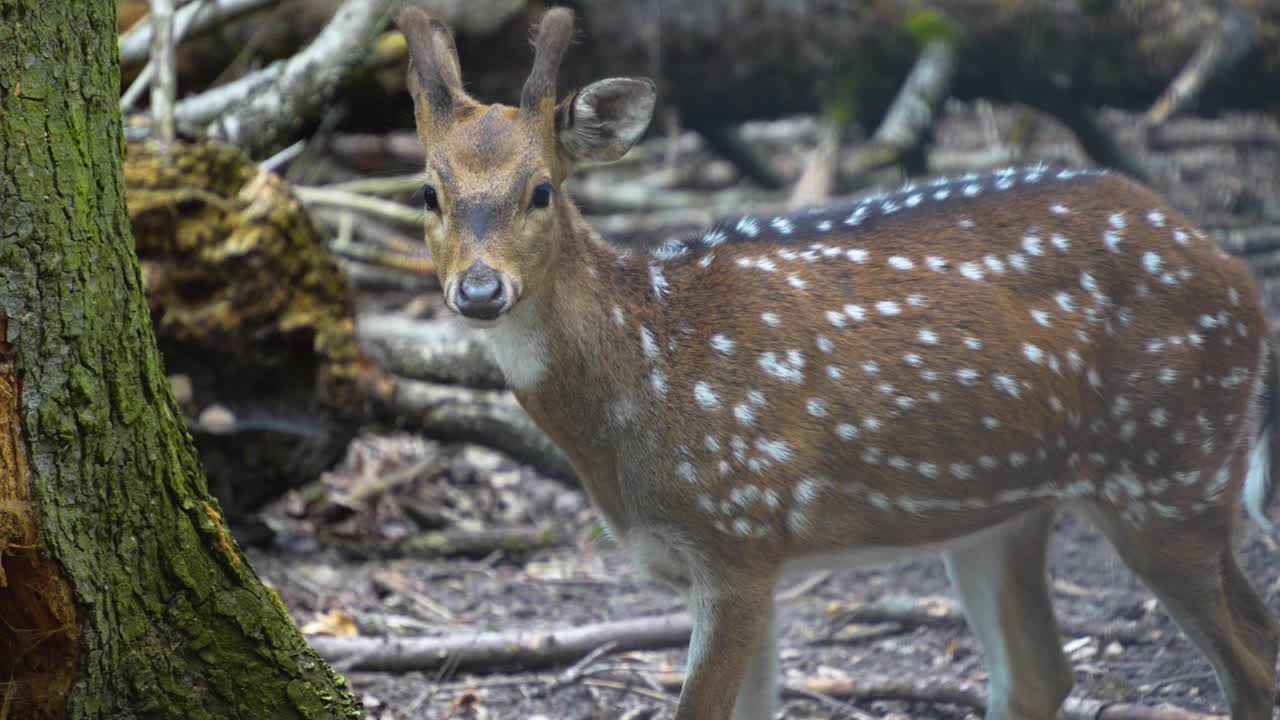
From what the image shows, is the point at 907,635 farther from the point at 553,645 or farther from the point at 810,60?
the point at 810,60

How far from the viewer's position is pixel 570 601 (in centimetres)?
605

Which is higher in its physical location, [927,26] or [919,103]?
[927,26]

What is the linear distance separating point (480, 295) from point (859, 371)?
122cm

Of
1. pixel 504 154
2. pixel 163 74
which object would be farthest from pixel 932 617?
pixel 163 74

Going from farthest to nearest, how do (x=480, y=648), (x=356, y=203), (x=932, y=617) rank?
(x=356, y=203), (x=932, y=617), (x=480, y=648)

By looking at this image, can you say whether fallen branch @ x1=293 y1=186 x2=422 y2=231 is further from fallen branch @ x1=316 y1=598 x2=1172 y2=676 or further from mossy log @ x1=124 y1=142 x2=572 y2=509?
fallen branch @ x1=316 y1=598 x2=1172 y2=676

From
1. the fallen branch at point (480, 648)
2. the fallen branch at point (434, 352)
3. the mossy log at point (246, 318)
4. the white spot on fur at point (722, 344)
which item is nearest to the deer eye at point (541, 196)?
the white spot on fur at point (722, 344)

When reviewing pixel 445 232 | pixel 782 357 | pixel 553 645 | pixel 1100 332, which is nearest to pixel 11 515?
pixel 445 232

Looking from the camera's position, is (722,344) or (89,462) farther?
(722,344)

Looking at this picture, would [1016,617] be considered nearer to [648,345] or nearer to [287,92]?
[648,345]

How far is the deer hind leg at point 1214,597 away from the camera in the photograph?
4281 mm

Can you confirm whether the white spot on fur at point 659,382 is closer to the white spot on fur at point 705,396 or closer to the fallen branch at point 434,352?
the white spot on fur at point 705,396

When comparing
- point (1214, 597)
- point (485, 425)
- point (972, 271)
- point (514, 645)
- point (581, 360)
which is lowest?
point (514, 645)

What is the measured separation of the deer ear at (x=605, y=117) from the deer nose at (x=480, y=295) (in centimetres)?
57
